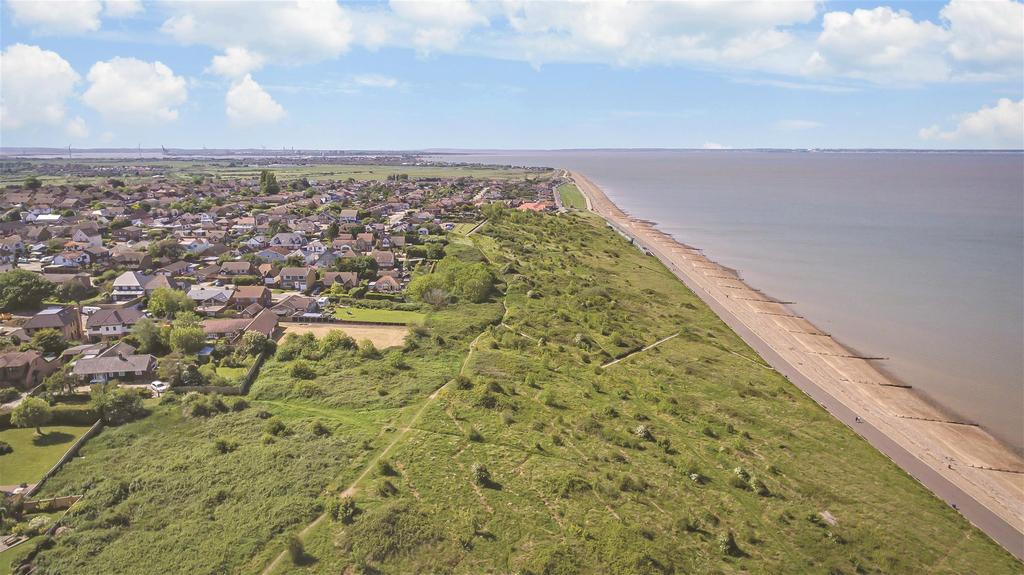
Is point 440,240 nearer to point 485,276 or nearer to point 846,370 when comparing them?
point 485,276

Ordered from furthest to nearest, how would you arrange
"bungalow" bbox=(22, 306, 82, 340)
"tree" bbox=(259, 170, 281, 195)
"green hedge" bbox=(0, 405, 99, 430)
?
"tree" bbox=(259, 170, 281, 195)
"bungalow" bbox=(22, 306, 82, 340)
"green hedge" bbox=(0, 405, 99, 430)

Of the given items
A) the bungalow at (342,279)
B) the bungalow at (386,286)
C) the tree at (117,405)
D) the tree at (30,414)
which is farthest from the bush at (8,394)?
the bungalow at (386,286)

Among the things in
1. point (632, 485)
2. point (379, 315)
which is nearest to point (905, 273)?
point (632, 485)

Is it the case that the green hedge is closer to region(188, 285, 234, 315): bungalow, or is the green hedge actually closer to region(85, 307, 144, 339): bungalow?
region(85, 307, 144, 339): bungalow

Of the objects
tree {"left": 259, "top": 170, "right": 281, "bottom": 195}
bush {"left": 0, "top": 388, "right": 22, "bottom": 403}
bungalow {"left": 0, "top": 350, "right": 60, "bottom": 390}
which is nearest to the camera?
bush {"left": 0, "top": 388, "right": 22, "bottom": 403}

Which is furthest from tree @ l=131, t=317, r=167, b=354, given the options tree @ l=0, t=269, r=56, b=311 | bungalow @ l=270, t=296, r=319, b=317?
tree @ l=0, t=269, r=56, b=311

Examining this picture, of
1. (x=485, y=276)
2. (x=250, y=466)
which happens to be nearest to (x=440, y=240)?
(x=485, y=276)

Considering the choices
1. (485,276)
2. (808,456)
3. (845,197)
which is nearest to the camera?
(808,456)
